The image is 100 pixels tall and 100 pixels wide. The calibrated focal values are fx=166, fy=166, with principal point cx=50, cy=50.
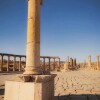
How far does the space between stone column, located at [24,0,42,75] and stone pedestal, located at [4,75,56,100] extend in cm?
79

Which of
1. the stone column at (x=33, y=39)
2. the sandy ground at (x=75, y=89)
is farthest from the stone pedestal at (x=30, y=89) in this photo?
the stone column at (x=33, y=39)

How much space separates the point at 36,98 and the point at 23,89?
1.88ft

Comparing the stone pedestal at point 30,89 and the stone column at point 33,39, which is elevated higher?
the stone column at point 33,39

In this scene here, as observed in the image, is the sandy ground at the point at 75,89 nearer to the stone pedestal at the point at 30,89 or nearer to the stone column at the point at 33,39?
the stone pedestal at the point at 30,89

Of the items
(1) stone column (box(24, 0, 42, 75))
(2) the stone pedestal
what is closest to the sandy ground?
(2) the stone pedestal

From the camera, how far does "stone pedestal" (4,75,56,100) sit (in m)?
5.56

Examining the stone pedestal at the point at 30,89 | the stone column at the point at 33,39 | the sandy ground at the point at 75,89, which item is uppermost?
the stone column at the point at 33,39

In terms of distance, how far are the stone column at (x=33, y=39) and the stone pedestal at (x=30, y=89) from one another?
2.60 feet

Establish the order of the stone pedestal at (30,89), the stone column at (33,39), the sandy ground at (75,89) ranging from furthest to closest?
1. the sandy ground at (75,89)
2. the stone column at (33,39)
3. the stone pedestal at (30,89)

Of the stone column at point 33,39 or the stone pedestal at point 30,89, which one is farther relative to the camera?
the stone column at point 33,39

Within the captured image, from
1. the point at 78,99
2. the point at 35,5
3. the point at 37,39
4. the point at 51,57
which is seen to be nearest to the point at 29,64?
the point at 37,39

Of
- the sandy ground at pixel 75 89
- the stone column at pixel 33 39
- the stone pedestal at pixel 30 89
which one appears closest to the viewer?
the stone pedestal at pixel 30 89

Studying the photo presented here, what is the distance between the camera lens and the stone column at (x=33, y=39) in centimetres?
676

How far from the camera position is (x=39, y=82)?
5.75 m
